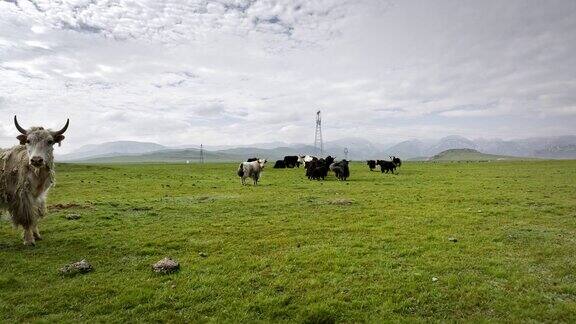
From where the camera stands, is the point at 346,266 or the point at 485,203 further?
the point at 485,203

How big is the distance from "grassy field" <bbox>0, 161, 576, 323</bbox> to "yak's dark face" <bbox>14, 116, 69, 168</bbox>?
276cm

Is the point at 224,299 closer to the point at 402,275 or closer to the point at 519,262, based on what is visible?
the point at 402,275

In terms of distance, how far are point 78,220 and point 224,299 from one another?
1115cm

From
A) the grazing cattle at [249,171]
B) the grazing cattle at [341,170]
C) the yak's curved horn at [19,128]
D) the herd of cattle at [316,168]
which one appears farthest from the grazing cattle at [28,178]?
→ the grazing cattle at [341,170]

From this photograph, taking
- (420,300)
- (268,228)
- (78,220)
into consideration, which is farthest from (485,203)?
(78,220)

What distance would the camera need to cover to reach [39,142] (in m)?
11.4

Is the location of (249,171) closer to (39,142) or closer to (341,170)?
(341,170)

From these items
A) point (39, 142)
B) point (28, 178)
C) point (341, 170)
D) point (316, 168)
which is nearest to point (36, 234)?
point (28, 178)

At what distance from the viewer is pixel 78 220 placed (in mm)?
15883

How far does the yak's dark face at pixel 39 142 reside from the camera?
11.1 meters

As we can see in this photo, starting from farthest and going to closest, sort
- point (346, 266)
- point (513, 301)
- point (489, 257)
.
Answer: point (489, 257) → point (346, 266) → point (513, 301)

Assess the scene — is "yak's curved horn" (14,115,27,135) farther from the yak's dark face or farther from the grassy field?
the grassy field

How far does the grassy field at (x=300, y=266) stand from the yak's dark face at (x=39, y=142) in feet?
9.05

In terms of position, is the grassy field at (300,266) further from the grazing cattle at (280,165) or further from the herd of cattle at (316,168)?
the grazing cattle at (280,165)
